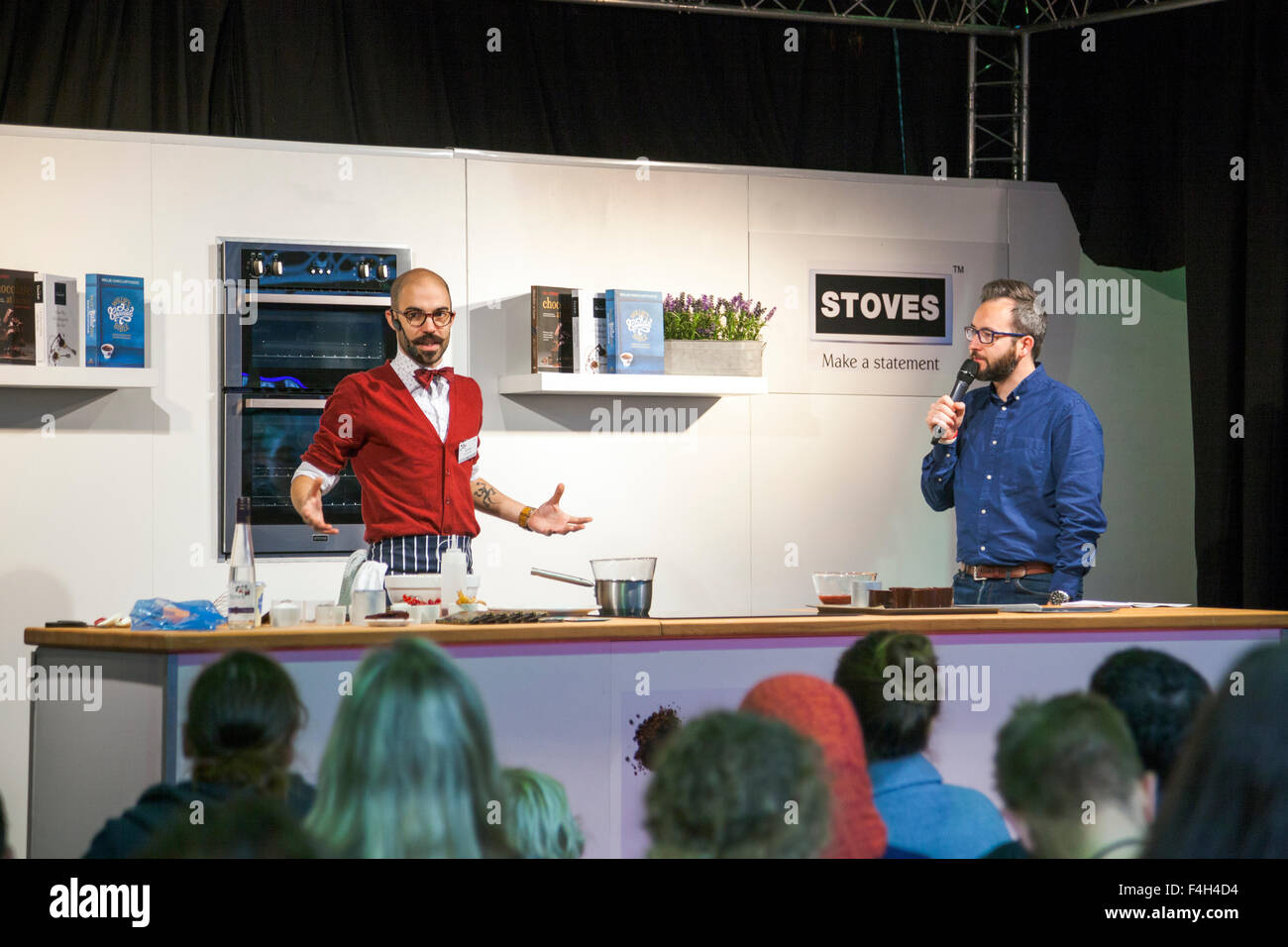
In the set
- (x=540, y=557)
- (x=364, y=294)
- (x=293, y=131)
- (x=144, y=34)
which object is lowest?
(x=540, y=557)

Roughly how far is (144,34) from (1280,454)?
4.27m

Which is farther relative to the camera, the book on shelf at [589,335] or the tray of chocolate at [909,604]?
the book on shelf at [589,335]

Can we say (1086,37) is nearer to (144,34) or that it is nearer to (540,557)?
(540,557)

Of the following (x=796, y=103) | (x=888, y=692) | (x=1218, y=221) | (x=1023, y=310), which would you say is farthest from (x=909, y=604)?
(x=796, y=103)

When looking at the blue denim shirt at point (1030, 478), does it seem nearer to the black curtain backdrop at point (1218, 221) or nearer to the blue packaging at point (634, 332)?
the blue packaging at point (634, 332)

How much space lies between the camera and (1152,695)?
240cm

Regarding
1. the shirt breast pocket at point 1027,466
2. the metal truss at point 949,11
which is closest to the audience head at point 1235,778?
the shirt breast pocket at point 1027,466

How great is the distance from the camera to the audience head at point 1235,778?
1.47m

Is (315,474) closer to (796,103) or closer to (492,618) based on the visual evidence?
(492,618)

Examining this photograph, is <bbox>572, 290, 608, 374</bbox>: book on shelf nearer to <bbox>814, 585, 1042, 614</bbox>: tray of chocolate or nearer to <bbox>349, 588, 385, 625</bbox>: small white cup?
<bbox>814, 585, 1042, 614</bbox>: tray of chocolate

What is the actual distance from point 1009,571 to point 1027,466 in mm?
289

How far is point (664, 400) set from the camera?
4953mm

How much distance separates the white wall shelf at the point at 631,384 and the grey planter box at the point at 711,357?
32 mm
